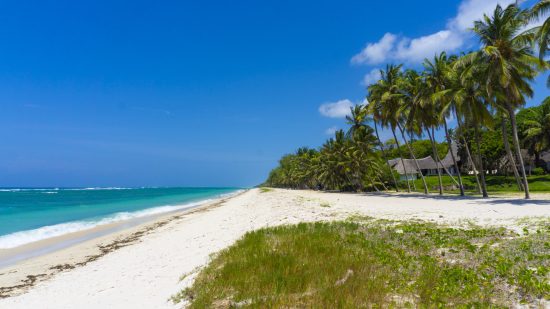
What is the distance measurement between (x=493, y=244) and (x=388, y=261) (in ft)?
9.68

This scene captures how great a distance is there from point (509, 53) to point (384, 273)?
23003 millimetres

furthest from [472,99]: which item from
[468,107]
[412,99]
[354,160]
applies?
[354,160]

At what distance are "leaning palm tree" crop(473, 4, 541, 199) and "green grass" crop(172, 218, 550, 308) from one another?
1606cm

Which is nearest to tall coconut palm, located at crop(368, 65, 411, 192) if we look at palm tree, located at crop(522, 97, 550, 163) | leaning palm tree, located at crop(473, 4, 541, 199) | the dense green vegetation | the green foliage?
the dense green vegetation

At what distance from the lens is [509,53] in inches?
867

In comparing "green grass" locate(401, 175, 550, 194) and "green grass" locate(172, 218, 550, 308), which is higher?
"green grass" locate(401, 175, 550, 194)

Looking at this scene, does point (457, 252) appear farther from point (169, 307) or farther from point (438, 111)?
point (438, 111)

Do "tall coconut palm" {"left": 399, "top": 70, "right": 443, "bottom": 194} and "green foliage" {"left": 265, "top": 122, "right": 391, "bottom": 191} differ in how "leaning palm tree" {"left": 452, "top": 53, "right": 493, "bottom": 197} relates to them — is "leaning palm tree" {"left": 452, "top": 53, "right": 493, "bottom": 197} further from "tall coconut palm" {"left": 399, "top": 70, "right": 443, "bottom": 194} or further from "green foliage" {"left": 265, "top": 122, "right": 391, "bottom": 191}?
"green foliage" {"left": 265, "top": 122, "right": 391, "bottom": 191}

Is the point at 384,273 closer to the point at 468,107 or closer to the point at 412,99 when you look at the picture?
the point at 468,107

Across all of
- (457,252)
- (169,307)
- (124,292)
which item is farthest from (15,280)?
(457,252)

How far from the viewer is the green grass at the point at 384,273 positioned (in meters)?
5.27

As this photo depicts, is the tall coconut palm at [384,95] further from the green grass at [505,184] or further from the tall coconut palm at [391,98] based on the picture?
the green grass at [505,184]

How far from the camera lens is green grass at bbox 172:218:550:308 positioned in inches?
207

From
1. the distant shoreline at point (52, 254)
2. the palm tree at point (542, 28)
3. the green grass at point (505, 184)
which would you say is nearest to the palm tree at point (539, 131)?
the green grass at point (505, 184)
